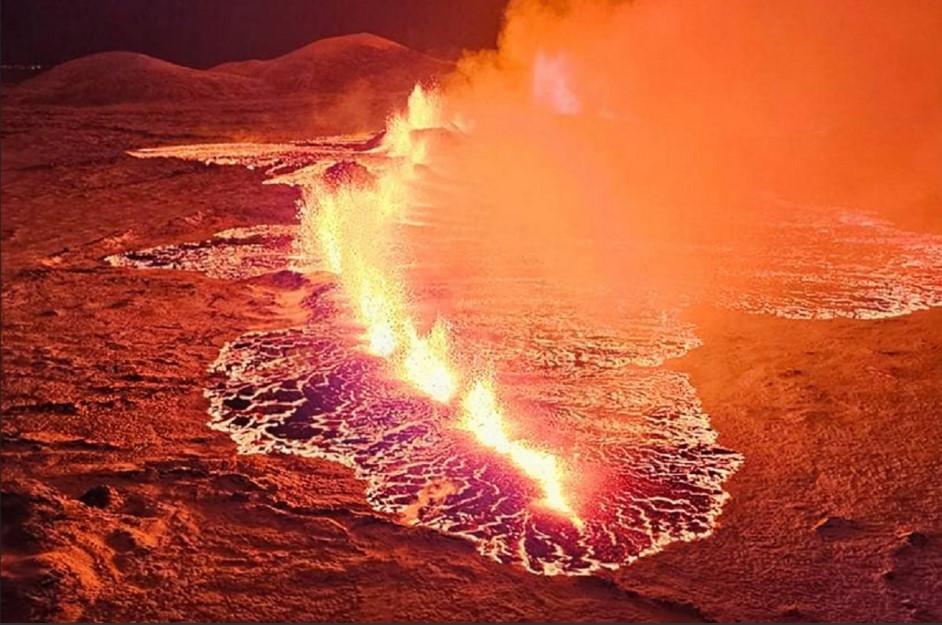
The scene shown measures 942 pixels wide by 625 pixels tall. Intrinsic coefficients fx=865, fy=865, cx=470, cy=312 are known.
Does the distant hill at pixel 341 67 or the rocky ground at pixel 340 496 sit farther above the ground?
the distant hill at pixel 341 67

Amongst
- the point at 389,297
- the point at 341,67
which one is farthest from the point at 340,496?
the point at 341,67

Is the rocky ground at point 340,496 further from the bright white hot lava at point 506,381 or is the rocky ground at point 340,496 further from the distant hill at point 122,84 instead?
the distant hill at point 122,84

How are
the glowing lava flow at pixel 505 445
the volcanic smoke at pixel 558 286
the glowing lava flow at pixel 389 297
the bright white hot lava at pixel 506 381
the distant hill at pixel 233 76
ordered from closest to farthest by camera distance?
the bright white hot lava at pixel 506 381
the glowing lava flow at pixel 505 445
the volcanic smoke at pixel 558 286
the glowing lava flow at pixel 389 297
the distant hill at pixel 233 76

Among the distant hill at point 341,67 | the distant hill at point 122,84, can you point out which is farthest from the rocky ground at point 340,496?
the distant hill at point 341,67

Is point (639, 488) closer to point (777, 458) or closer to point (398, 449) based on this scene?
point (777, 458)

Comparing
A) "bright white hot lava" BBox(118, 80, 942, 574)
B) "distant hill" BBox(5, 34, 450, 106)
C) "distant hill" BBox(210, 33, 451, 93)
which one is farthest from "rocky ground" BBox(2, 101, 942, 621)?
"distant hill" BBox(210, 33, 451, 93)

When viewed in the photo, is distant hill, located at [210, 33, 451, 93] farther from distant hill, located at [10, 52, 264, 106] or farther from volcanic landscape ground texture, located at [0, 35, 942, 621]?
volcanic landscape ground texture, located at [0, 35, 942, 621]

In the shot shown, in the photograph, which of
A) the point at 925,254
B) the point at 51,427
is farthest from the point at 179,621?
the point at 925,254
